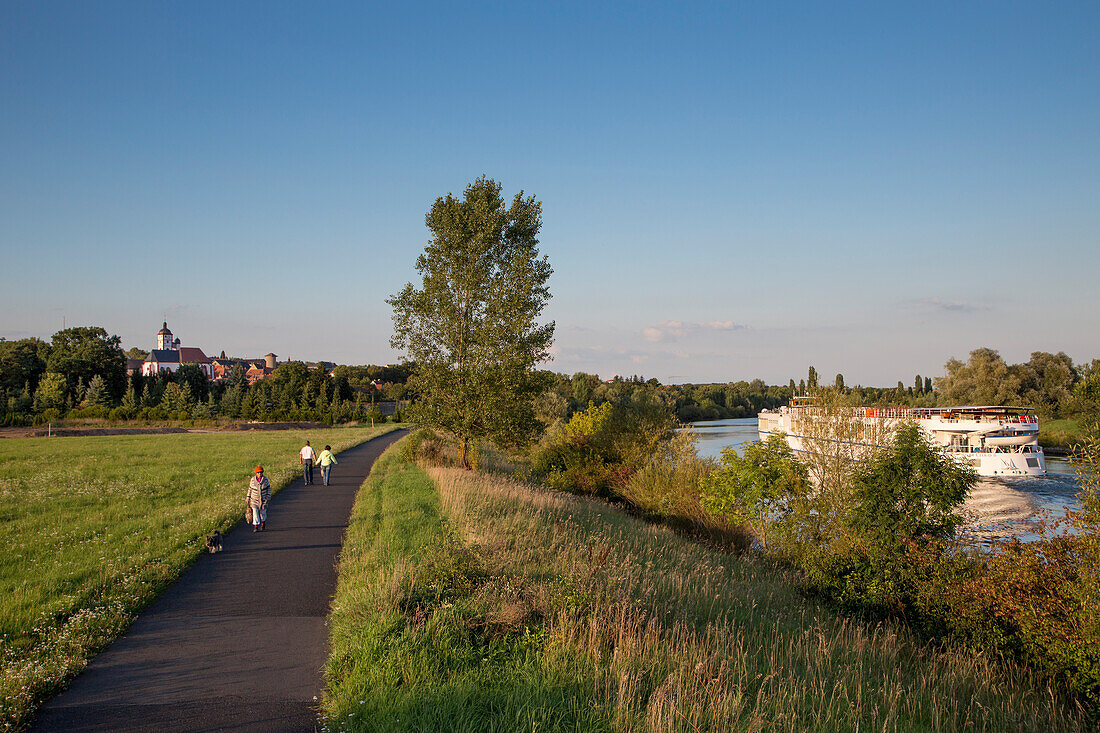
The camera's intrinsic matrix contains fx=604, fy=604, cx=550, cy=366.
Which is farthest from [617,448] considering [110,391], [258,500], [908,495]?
[110,391]

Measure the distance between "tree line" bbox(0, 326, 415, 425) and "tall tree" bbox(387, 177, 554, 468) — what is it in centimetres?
4361

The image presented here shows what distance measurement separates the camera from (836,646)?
30.3 feet

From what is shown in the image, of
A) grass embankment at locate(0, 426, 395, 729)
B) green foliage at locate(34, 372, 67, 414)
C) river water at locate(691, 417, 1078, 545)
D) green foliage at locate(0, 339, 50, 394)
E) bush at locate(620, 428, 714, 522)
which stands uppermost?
green foliage at locate(0, 339, 50, 394)

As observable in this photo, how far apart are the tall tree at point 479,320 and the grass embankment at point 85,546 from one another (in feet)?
23.2

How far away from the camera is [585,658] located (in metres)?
5.98

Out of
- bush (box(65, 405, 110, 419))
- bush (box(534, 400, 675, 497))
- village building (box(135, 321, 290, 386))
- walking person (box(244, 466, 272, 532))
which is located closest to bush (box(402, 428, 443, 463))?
bush (box(534, 400, 675, 497))

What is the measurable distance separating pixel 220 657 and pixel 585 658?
390 cm

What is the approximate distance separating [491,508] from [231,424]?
2599 inches

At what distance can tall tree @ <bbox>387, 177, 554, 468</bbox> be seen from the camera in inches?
→ 832

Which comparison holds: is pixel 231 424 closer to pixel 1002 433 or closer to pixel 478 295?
pixel 478 295

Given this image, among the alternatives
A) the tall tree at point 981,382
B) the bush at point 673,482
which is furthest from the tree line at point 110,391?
the tall tree at point 981,382

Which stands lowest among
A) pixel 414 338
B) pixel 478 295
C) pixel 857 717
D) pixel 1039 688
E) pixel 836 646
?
pixel 1039 688

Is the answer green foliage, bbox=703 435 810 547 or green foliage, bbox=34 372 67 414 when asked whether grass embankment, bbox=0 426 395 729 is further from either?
green foliage, bbox=34 372 67 414

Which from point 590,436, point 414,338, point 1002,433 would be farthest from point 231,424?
point 1002,433
